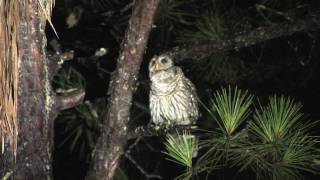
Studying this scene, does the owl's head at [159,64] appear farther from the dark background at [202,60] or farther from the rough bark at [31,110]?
the rough bark at [31,110]

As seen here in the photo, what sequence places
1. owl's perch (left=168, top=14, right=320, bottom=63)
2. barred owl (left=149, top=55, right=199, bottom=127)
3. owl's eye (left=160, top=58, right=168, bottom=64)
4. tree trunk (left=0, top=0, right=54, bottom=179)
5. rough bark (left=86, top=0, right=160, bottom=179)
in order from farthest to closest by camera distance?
barred owl (left=149, top=55, right=199, bottom=127)
owl's eye (left=160, top=58, right=168, bottom=64)
owl's perch (left=168, top=14, right=320, bottom=63)
rough bark (left=86, top=0, right=160, bottom=179)
tree trunk (left=0, top=0, right=54, bottom=179)

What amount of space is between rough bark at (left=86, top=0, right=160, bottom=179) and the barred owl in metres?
1.15

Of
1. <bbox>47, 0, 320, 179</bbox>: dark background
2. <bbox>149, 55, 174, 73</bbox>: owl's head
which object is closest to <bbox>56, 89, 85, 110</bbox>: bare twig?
<bbox>47, 0, 320, 179</bbox>: dark background

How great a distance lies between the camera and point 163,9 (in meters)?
3.21

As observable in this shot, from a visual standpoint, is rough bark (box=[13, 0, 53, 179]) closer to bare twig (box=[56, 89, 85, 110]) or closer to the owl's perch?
bare twig (box=[56, 89, 85, 110])

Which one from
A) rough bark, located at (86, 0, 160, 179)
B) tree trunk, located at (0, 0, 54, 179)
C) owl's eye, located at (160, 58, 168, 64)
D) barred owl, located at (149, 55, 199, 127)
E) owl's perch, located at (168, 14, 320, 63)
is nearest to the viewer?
tree trunk, located at (0, 0, 54, 179)

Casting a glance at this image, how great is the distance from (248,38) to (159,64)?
84 cm

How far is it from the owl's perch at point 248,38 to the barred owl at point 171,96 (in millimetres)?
784

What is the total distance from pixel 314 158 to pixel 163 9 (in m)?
1.64

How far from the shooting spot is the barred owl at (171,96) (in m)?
3.31

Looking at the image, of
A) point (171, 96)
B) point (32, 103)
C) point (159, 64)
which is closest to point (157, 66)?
point (159, 64)

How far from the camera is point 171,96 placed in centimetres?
336

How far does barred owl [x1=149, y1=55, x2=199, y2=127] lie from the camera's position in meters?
3.31

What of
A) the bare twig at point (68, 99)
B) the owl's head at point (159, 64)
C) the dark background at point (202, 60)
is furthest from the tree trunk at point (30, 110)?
the owl's head at point (159, 64)
